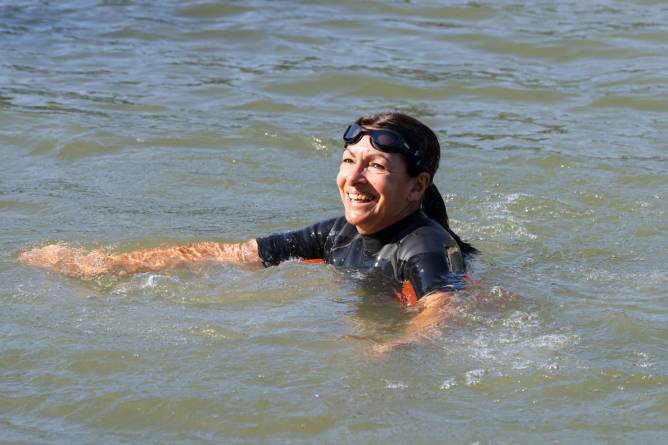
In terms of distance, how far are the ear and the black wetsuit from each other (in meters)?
0.09

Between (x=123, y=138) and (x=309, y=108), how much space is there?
198 cm

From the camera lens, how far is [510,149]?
9961 millimetres

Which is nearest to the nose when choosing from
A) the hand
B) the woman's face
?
A: the woman's face

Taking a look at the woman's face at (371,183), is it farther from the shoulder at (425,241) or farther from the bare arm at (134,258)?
the bare arm at (134,258)

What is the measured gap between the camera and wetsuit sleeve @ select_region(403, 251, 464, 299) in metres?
6.10

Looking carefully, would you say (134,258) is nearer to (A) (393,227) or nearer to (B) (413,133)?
(A) (393,227)

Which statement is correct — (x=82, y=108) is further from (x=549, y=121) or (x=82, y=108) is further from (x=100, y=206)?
(x=549, y=121)

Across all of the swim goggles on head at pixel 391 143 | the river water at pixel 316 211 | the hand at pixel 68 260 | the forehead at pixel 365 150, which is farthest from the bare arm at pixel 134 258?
the swim goggles on head at pixel 391 143

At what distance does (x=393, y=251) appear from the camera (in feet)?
21.1

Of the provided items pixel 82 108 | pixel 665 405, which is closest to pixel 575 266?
pixel 665 405

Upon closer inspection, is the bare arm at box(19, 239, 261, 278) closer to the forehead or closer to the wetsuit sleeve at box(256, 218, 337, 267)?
the wetsuit sleeve at box(256, 218, 337, 267)

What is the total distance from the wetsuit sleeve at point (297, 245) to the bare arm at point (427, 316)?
898 mm

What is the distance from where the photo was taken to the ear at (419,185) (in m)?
6.43

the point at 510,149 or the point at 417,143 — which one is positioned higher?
the point at 417,143
